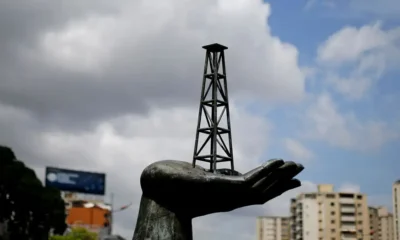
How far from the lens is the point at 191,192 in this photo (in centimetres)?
676

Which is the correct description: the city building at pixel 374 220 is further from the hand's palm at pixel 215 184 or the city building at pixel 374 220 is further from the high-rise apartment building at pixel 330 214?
the hand's palm at pixel 215 184

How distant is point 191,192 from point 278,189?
0.79m

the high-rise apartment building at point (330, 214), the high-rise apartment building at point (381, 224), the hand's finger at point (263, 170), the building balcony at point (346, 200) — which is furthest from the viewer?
the high-rise apartment building at point (381, 224)

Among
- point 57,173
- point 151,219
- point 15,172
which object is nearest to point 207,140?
point 151,219

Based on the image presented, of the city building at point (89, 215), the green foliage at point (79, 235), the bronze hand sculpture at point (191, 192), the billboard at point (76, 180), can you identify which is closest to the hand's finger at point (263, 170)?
the bronze hand sculpture at point (191, 192)

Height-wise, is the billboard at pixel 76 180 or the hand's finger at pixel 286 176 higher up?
the billboard at pixel 76 180

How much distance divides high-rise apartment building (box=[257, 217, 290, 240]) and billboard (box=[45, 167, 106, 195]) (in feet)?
210

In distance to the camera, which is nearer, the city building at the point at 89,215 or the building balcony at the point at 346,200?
the city building at the point at 89,215

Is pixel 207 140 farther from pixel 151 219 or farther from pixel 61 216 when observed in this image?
pixel 61 216

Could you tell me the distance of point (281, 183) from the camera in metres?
6.78

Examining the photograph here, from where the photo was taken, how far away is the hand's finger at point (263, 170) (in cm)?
664

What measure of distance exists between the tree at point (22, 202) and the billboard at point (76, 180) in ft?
32.1

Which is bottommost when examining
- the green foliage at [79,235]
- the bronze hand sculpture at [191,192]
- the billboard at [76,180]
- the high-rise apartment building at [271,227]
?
the bronze hand sculpture at [191,192]

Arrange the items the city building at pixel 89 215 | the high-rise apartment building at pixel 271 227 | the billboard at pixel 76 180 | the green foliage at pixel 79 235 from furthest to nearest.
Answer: the high-rise apartment building at pixel 271 227, the city building at pixel 89 215, the green foliage at pixel 79 235, the billboard at pixel 76 180
